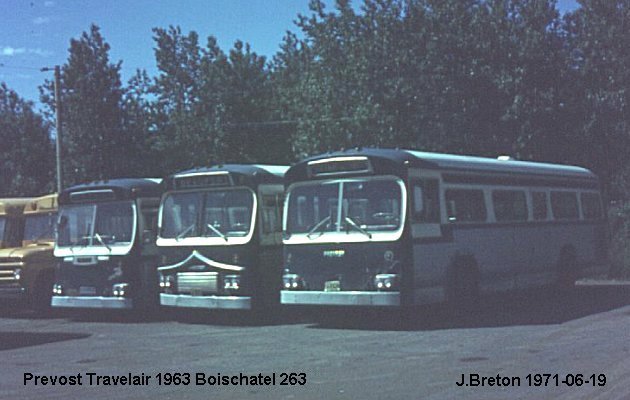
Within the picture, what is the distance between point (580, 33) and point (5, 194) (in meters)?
29.4

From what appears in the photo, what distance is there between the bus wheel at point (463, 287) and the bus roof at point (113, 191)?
20.0 ft

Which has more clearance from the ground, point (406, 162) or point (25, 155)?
point (25, 155)

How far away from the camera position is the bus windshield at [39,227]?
22156 mm

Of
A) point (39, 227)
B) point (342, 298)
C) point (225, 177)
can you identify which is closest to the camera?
point (342, 298)

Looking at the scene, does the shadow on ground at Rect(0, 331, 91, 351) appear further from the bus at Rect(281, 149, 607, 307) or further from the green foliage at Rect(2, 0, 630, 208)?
the green foliage at Rect(2, 0, 630, 208)

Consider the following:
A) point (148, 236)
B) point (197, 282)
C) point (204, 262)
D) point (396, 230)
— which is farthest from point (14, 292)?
point (396, 230)

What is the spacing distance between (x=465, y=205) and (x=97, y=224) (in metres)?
7.56

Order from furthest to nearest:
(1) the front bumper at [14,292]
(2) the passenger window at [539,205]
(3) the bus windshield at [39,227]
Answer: (3) the bus windshield at [39,227] → (1) the front bumper at [14,292] → (2) the passenger window at [539,205]

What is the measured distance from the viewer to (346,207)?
15.8 m

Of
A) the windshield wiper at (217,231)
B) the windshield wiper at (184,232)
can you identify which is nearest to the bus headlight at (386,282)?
the windshield wiper at (217,231)

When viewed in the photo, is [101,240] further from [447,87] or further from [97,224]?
[447,87]

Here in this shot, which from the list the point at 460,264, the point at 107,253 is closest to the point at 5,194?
the point at 107,253

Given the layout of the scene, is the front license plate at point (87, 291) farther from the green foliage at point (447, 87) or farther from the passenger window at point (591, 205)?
the green foliage at point (447, 87)

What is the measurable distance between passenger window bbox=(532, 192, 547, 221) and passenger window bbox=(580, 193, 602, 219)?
2.56 m
